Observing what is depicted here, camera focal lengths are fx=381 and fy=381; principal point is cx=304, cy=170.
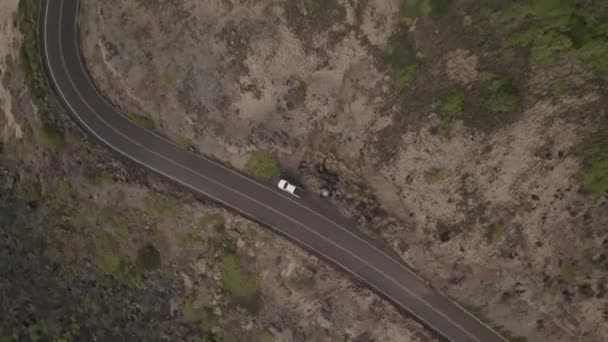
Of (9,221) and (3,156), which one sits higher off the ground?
(3,156)

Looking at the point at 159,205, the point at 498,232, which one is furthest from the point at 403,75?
the point at 159,205

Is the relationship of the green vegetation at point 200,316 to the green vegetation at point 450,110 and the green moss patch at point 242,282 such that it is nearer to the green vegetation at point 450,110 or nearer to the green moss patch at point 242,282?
the green moss patch at point 242,282

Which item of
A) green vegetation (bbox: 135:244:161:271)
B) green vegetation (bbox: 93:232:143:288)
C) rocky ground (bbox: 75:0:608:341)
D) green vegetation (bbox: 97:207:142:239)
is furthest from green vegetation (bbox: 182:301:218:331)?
rocky ground (bbox: 75:0:608:341)

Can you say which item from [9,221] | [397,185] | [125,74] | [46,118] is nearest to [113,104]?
[125,74]

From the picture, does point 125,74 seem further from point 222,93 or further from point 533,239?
point 533,239

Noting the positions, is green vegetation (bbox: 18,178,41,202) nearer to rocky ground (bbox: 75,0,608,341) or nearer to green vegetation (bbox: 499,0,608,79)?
rocky ground (bbox: 75,0,608,341)

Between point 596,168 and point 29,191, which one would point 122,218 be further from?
Result: point 596,168
